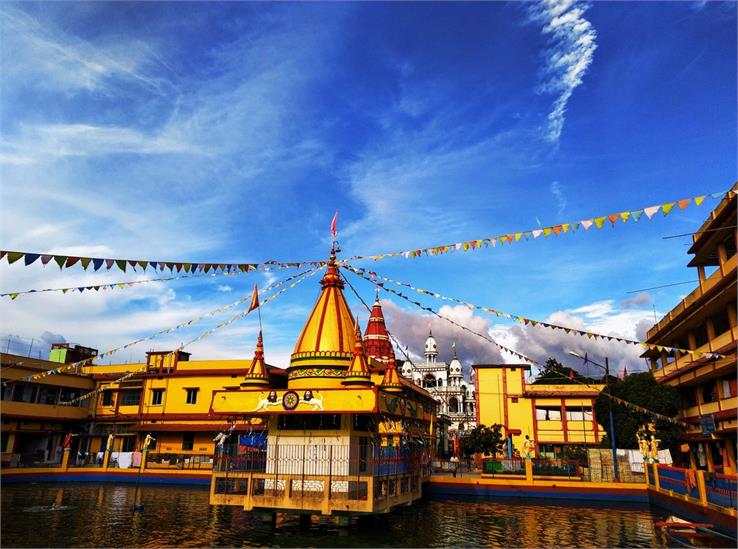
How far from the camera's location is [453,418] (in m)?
81.8

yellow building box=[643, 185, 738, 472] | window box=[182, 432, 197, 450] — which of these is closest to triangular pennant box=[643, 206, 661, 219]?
yellow building box=[643, 185, 738, 472]

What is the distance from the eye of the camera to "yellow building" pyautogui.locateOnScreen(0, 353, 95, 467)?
132 feet

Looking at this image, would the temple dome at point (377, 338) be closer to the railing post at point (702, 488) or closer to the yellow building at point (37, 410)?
the yellow building at point (37, 410)

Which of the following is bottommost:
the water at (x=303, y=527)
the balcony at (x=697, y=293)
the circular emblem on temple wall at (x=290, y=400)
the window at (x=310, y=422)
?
the water at (x=303, y=527)

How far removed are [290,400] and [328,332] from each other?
14.0 ft

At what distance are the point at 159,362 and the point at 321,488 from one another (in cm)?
3209

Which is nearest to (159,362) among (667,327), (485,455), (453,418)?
(485,455)

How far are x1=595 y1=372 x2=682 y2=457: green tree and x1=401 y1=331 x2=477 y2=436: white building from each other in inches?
1640

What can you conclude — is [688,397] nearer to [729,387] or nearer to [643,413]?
[643,413]

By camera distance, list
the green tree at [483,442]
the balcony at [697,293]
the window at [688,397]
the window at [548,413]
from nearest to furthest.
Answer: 1. the balcony at [697,293]
2. the window at [688,397]
3. the green tree at [483,442]
4. the window at [548,413]

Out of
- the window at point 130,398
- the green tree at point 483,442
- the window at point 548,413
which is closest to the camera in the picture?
the green tree at point 483,442

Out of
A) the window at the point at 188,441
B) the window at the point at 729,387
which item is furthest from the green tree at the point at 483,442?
the window at the point at 188,441

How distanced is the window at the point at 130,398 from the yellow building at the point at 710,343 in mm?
41983

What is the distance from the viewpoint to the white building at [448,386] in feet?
267
